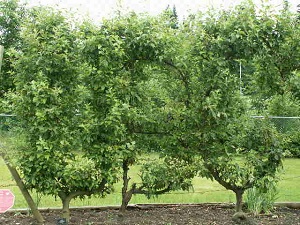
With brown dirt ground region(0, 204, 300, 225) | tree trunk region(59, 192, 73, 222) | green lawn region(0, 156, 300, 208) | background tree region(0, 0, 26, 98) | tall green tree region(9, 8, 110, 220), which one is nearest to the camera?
tall green tree region(9, 8, 110, 220)

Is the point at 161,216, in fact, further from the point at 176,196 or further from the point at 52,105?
the point at 52,105

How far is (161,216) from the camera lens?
5121 millimetres

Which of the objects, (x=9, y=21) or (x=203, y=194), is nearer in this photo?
(x=203, y=194)

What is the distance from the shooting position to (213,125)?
14.8 feet

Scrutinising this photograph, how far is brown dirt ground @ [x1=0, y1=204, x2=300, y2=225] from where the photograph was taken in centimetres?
483

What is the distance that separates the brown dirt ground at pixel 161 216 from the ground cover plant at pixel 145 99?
40 centimetres

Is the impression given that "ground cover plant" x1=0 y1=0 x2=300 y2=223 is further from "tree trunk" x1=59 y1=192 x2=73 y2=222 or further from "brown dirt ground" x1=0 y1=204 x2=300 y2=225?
"brown dirt ground" x1=0 y1=204 x2=300 y2=225

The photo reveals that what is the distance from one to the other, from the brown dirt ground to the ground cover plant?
40 cm

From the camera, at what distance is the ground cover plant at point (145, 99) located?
422 cm

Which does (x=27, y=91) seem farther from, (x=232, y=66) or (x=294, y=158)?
(x=294, y=158)

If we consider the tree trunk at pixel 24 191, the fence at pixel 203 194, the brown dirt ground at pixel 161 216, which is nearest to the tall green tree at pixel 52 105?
the tree trunk at pixel 24 191

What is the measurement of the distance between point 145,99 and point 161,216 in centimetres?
162

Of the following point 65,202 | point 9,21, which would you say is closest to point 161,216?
point 65,202

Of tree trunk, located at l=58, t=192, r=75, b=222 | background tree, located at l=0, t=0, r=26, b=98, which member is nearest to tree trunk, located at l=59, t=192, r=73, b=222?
tree trunk, located at l=58, t=192, r=75, b=222
